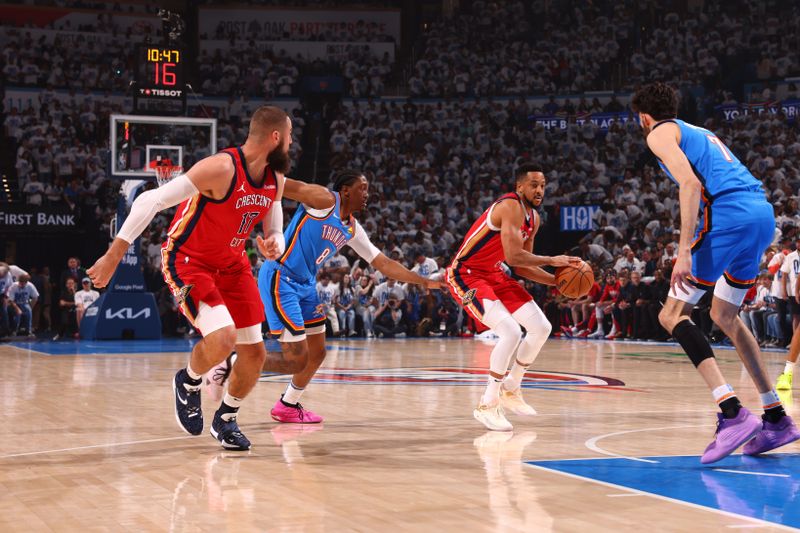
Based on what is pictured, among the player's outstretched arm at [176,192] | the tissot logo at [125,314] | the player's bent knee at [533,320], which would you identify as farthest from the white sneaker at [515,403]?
the tissot logo at [125,314]

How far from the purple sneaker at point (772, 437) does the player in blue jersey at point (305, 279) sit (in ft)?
8.30

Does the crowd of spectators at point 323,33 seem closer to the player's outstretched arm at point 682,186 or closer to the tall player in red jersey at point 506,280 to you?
the tall player in red jersey at point 506,280

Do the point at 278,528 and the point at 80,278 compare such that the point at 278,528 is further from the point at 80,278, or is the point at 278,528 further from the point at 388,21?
the point at 388,21

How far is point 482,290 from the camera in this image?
25.4ft

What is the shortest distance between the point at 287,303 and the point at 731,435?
3349mm

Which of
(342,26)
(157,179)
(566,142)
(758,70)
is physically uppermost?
(342,26)

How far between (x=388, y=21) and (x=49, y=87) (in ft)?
36.1

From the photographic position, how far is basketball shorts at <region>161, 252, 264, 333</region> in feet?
19.9

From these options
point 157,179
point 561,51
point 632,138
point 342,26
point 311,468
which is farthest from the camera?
point 342,26

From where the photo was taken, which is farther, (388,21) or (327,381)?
(388,21)

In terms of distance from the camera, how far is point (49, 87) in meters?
26.3

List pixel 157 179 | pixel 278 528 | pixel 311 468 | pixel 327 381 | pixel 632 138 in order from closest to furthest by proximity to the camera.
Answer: pixel 278 528 < pixel 311 468 < pixel 327 381 < pixel 157 179 < pixel 632 138

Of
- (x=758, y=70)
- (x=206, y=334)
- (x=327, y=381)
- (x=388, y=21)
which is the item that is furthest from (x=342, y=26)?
(x=206, y=334)

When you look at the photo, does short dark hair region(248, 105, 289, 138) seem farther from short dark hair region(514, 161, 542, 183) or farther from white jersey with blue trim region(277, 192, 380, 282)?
short dark hair region(514, 161, 542, 183)
